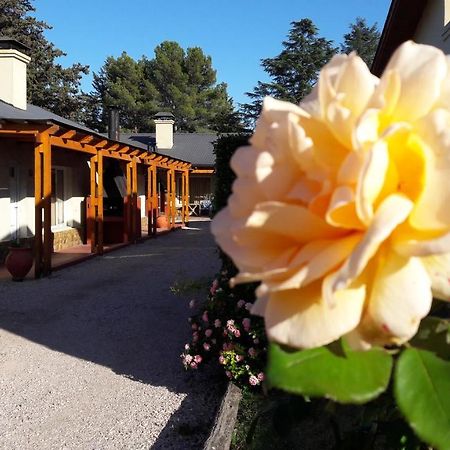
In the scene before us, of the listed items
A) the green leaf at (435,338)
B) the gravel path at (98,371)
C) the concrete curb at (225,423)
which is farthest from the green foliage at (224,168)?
the green leaf at (435,338)

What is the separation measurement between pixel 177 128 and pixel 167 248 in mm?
42715

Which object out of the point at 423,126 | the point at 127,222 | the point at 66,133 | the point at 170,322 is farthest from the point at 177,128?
the point at 423,126

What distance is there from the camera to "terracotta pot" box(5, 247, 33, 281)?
36.9 ft

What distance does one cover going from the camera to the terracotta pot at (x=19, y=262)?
11.3 metres

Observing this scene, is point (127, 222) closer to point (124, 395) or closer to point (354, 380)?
point (124, 395)

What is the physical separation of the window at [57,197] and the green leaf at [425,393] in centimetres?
1654

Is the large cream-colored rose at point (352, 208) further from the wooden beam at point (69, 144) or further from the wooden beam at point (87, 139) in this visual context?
the wooden beam at point (87, 139)

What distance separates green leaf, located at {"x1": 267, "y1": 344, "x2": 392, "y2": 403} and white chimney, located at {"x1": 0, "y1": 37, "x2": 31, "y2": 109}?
17.2 m

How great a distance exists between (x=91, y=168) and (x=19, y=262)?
16.2 feet

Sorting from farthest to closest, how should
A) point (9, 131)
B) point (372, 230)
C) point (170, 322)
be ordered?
1. point (9, 131)
2. point (170, 322)
3. point (372, 230)

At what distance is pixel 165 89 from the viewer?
60.0 meters

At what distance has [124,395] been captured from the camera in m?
5.50

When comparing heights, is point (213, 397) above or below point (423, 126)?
below

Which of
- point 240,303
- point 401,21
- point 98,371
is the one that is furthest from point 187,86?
point 240,303
